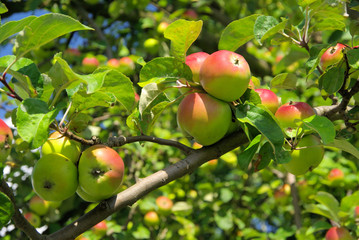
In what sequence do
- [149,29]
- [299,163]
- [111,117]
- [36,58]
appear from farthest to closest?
[149,29]
[36,58]
[111,117]
[299,163]

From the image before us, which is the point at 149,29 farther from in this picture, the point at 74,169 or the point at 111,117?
the point at 74,169

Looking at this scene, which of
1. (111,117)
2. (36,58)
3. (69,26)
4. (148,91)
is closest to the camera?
(69,26)

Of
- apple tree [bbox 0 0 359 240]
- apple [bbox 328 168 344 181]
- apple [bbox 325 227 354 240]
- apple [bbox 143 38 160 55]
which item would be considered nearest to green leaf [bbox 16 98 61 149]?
apple tree [bbox 0 0 359 240]

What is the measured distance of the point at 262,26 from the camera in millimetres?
936

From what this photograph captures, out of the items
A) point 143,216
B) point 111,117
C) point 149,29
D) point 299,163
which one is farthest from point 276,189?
point 299,163

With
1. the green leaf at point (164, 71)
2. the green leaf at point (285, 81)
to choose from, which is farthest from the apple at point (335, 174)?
Result: the green leaf at point (164, 71)

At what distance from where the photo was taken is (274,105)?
0.93m

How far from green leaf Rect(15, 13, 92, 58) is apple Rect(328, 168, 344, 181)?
5.44 feet

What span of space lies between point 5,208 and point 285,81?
32.3 inches

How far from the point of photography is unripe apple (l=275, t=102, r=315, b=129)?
918 millimetres

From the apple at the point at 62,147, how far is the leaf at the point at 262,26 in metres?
0.47

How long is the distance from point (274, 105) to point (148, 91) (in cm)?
30

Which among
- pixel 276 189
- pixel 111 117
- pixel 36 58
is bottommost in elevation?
pixel 276 189

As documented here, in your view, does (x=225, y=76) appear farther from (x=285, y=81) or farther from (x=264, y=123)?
(x=285, y=81)
